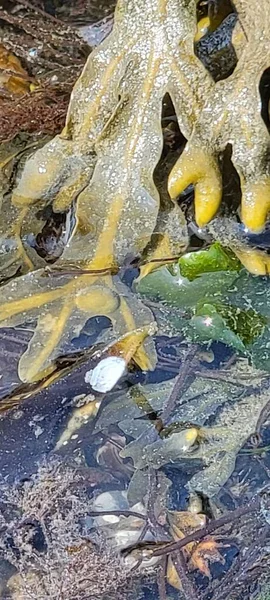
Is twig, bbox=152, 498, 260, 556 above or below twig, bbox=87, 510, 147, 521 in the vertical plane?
below

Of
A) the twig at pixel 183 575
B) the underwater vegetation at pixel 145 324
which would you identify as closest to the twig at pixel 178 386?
the underwater vegetation at pixel 145 324

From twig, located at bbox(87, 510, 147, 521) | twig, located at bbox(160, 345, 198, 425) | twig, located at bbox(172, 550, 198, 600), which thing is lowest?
twig, located at bbox(172, 550, 198, 600)

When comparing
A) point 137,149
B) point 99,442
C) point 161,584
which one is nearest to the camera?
point 161,584

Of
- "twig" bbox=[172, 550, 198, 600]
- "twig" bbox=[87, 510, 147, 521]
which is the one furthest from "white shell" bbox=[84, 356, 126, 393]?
"twig" bbox=[172, 550, 198, 600]

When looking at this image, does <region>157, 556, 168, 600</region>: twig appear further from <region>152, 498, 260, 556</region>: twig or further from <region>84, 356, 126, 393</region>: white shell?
<region>84, 356, 126, 393</region>: white shell

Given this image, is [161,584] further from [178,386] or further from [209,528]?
[178,386]

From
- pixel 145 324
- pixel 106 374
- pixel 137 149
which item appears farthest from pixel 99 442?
pixel 137 149

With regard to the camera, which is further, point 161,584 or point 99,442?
point 99,442

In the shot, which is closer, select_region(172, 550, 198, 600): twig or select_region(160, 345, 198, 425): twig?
select_region(172, 550, 198, 600): twig

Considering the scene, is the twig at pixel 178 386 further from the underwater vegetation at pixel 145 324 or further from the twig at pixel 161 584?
the twig at pixel 161 584
